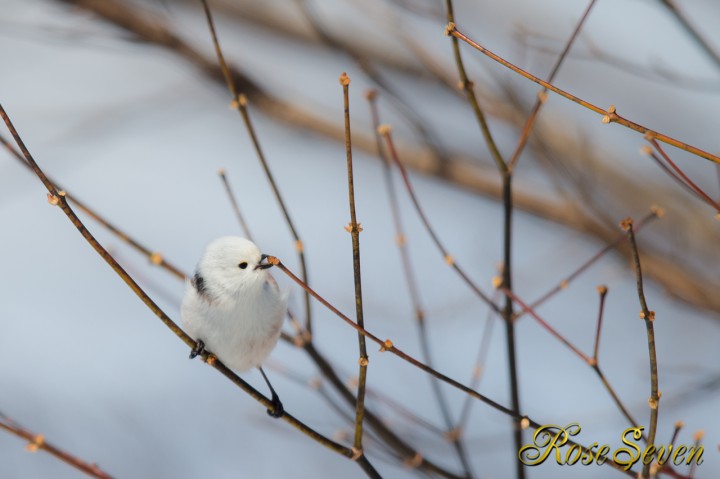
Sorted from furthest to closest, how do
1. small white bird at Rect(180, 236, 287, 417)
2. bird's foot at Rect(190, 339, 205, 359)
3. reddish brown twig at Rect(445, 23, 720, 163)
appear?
small white bird at Rect(180, 236, 287, 417) → bird's foot at Rect(190, 339, 205, 359) → reddish brown twig at Rect(445, 23, 720, 163)

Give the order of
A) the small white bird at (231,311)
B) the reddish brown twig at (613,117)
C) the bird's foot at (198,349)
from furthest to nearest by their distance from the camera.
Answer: the small white bird at (231,311)
the bird's foot at (198,349)
the reddish brown twig at (613,117)

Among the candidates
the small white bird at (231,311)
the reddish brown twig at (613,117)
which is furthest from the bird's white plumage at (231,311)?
the reddish brown twig at (613,117)

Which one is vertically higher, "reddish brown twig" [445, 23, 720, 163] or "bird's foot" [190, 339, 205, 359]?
"reddish brown twig" [445, 23, 720, 163]

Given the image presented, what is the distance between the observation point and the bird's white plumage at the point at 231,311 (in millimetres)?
1344

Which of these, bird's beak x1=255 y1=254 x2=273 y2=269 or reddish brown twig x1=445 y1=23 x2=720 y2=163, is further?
bird's beak x1=255 y1=254 x2=273 y2=269

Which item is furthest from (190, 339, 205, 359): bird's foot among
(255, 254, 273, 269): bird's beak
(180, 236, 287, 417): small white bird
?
(255, 254, 273, 269): bird's beak

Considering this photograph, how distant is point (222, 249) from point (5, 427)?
0.43 metres

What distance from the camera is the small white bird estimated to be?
1341 mm

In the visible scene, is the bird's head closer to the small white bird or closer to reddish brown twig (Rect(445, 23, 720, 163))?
the small white bird

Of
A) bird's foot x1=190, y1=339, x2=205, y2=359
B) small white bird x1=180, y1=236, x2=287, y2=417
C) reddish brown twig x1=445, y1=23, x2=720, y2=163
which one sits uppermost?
reddish brown twig x1=445, y1=23, x2=720, y2=163

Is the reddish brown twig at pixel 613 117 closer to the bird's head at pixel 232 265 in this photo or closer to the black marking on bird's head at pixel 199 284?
the bird's head at pixel 232 265

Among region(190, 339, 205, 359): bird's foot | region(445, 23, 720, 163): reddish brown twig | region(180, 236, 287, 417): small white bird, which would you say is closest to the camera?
region(445, 23, 720, 163): reddish brown twig

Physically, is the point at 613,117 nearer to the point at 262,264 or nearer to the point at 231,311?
the point at 262,264

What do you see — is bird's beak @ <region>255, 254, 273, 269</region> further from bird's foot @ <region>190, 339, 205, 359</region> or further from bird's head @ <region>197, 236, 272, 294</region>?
bird's foot @ <region>190, 339, 205, 359</region>
